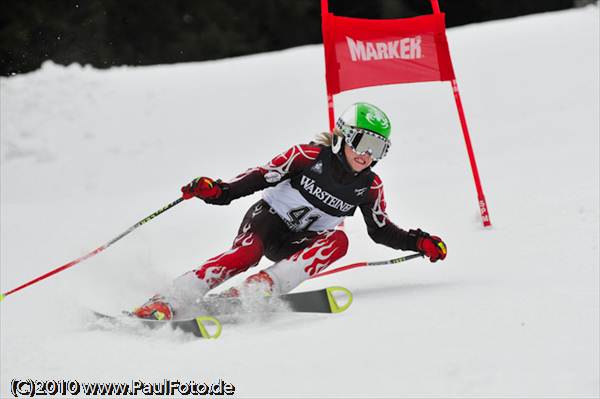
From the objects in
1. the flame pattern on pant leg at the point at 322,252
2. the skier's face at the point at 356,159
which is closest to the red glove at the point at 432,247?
the flame pattern on pant leg at the point at 322,252

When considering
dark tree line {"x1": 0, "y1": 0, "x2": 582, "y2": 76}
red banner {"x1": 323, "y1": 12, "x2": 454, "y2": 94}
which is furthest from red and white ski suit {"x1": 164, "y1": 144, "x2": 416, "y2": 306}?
dark tree line {"x1": 0, "y1": 0, "x2": 582, "y2": 76}

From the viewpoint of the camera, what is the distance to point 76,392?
138 inches

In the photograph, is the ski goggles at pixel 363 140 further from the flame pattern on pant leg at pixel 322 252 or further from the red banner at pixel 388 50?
the red banner at pixel 388 50

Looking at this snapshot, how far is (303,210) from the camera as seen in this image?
4.80 meters

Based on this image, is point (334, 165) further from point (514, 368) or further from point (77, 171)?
point (77, 171)

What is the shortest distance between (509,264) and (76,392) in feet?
8.36

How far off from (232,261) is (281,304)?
0.37 metres

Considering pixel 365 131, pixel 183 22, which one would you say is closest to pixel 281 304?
pixel 365 131

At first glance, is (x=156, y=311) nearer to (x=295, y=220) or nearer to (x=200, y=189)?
(x=200, y=189)

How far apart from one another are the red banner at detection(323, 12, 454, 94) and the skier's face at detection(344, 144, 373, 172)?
63.9 inches

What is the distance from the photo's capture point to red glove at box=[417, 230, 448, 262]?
15.6 ft

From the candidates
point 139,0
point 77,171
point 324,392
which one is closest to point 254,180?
point 324,392

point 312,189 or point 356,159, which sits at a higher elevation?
point 356,159

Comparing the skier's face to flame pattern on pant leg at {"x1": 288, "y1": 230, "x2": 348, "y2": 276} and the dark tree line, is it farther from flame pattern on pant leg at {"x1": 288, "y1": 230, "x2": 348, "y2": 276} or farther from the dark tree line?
the dark tree line
